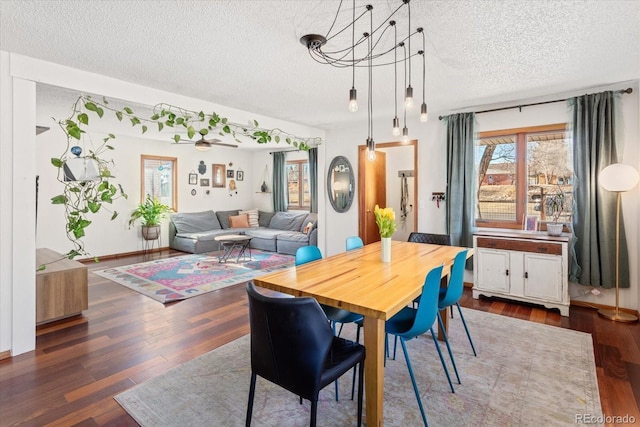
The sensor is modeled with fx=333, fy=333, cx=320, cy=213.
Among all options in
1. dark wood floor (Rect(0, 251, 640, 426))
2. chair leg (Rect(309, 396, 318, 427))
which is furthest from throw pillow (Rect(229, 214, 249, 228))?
chair leg (Rect(309, 396, 318, 427))

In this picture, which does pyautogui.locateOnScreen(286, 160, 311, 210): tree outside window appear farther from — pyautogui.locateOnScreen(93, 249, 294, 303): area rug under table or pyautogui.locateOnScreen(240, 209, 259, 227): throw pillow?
pyautogui.locateOnScreen(93, 249, 294, 303): area rug under table

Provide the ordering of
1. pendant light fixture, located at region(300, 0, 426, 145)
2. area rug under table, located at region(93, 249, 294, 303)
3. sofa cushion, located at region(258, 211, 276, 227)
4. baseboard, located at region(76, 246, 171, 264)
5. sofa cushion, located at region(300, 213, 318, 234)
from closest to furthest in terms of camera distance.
Answer: pendant light fixture, located at region(300, 0, 426, 145)
area rug under table, located at region(93, 249, 294, 303)
baseboard, located at region(76, 246, 171, 264)
sofa cushion, located at region(300, 213, 318, 234)
sofa cushion, located at region(258, 211, 276, 227)

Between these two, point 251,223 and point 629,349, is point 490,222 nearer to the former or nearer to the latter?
point 629,349

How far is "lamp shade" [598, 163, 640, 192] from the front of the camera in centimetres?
331

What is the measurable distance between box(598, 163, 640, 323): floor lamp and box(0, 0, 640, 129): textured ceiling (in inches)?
35.5

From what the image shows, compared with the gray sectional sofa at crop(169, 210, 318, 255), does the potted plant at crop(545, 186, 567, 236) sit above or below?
above

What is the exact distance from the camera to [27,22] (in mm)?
2219

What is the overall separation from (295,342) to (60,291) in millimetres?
3158

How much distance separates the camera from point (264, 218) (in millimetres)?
8625

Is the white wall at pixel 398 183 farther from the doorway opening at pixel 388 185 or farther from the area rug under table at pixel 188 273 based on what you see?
→ the area rug under table at pixel 188 273

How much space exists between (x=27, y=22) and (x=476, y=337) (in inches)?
166

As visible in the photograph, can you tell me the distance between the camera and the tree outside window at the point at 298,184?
8508 mm

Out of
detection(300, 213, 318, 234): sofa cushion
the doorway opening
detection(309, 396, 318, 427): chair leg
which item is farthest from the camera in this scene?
detection(300, 213, 318, 234): sofa cushion

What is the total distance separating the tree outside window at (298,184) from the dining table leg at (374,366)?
6.87 meters
